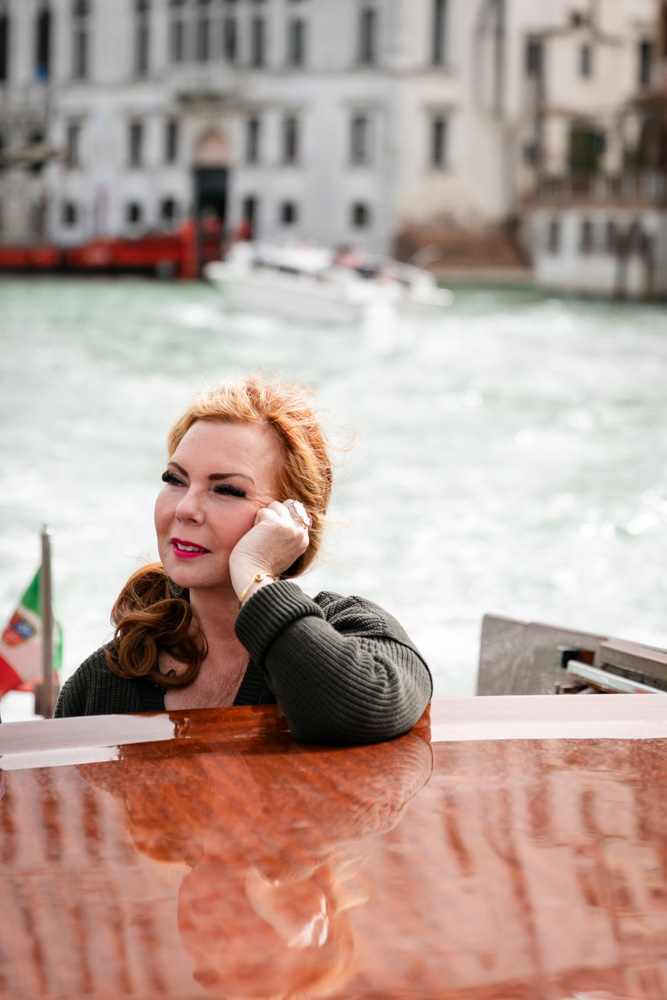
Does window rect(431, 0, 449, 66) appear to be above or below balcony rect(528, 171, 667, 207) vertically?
above

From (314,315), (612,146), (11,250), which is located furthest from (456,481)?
(612,146)

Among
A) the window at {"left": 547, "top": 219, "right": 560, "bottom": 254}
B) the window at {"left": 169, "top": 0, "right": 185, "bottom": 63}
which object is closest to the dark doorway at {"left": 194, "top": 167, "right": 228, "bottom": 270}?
the window at {"left": 169, "top": 0, "right": 185, "bottom": 63}

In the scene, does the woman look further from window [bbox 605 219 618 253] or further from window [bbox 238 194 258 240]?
window [bbox 238 194 258 240]

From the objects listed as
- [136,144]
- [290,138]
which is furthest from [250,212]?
[136,144]

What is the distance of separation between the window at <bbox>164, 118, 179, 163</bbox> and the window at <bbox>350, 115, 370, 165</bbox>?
3928 mm

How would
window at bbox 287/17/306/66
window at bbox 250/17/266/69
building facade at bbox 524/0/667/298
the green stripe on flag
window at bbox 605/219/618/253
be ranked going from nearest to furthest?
the green stripe on flag
building facade at bbox 524/0/667/298
window at bbox 605/219/618/253
window at bbox 287/17/306/66
window at bbox 250/17/266/69

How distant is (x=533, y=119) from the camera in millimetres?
26297

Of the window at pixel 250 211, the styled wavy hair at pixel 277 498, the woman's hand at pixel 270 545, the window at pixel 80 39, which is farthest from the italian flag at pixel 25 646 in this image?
the window at pixel 80 39

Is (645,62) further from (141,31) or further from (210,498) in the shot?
(210,498)

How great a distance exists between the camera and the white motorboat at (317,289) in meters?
15.8

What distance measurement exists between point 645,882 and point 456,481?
7.09 metres

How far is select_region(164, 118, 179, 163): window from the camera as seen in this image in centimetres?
2867

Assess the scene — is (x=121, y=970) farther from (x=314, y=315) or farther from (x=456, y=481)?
(x=314, y=315)

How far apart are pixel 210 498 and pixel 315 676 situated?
19 cm
